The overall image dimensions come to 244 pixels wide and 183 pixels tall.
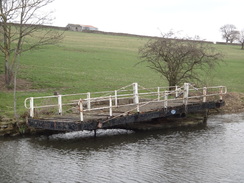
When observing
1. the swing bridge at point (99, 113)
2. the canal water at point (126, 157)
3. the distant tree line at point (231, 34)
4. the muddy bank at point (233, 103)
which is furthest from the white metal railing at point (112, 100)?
the distant tree line at point (231, 34)

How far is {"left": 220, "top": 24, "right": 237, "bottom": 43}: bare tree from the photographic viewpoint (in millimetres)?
126456

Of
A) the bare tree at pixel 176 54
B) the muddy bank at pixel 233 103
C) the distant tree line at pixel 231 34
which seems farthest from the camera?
the distant tree line at pixel 231 34

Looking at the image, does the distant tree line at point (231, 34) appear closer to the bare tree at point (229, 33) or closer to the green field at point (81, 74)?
the bare tree at point (229, 33)

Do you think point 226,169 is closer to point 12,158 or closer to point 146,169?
point 146,169

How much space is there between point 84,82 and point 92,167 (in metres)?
20.4

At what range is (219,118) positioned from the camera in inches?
1043

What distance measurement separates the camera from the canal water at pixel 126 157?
547 inches

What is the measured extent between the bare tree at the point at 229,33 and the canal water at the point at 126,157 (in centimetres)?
11146

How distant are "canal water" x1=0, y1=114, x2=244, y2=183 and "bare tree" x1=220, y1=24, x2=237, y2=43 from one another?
11146 cm

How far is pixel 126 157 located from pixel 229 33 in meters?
123

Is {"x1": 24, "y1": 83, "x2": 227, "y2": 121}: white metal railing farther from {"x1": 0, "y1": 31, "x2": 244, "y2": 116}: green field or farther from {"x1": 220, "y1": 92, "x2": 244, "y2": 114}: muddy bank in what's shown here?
{"x1": 0, "y1": 31, "x2": 244, "y2": 116}: green field

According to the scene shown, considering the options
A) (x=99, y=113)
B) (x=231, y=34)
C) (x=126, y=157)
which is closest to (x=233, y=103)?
(x=99, y=113)

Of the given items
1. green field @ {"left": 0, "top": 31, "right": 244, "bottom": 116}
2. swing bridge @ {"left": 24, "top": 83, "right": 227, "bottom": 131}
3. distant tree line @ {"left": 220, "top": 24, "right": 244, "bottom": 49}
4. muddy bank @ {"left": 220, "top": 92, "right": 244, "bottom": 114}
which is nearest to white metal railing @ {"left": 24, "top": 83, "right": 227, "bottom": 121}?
swing bridge @ {"left": 24, "top": 83, "right": 227, "bottom": 131}

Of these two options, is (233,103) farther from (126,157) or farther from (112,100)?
(126,157)
